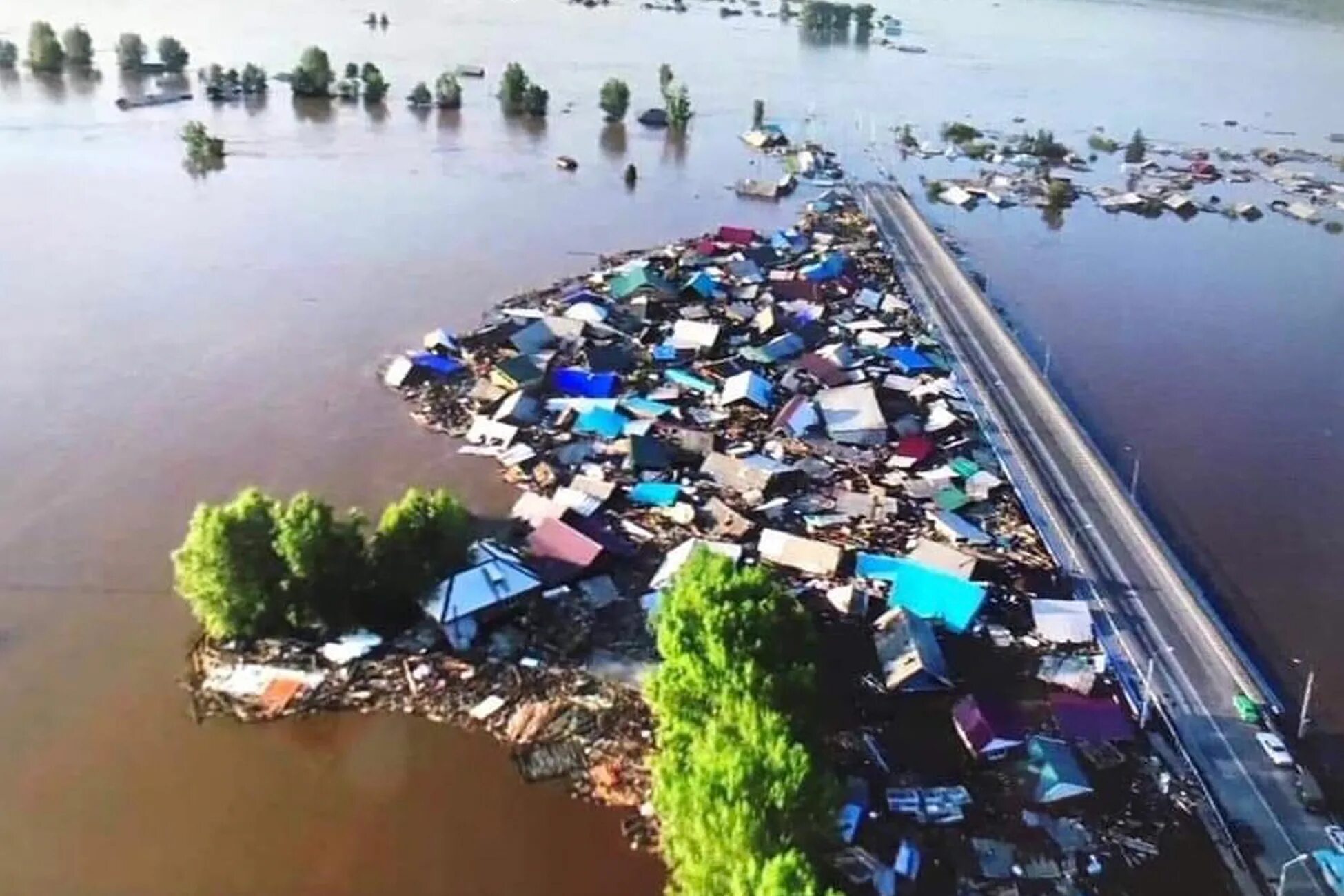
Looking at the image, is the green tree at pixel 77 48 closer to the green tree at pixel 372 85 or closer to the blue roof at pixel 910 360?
the green tree at pixel 372 85

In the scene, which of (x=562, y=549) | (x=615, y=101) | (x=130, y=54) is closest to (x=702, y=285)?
(x=562, y=549)

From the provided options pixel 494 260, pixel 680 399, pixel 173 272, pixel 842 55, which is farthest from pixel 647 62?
pixel 680 399

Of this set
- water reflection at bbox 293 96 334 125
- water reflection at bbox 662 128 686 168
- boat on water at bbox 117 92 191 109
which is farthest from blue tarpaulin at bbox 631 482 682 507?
boat on water at bbox 117 92 191 109

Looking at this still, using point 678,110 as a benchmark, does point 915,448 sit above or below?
below

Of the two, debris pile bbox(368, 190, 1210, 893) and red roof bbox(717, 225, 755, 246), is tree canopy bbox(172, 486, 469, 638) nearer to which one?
debris pile bbox(368, 190, 1210, 893)

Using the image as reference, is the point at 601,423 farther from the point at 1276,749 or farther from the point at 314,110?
the point at 314,110

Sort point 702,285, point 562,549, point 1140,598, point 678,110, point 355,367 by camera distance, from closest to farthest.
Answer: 1. point 562,549
2. point 1140,598
3. point 355,367
4. point 702,285
5. point 678,110
